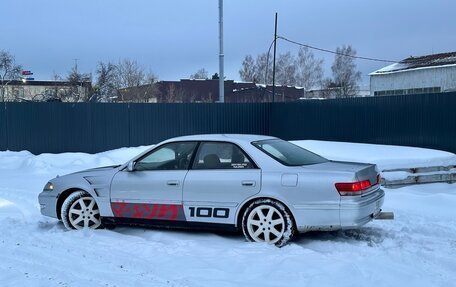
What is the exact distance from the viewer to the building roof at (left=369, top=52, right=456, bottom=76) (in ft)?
106

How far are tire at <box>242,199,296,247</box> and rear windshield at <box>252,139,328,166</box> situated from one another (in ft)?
1.91

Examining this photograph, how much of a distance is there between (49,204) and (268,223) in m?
3.32

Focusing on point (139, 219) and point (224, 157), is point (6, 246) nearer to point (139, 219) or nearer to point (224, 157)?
point (139, 219)

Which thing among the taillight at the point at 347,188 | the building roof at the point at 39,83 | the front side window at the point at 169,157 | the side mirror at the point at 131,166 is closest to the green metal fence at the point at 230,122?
the taillight at the point at 347,188

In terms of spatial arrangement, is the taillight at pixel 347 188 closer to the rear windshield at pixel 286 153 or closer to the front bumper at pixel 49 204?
the rear windshield at pixel 286 153

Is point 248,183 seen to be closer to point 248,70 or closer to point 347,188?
point 347,188

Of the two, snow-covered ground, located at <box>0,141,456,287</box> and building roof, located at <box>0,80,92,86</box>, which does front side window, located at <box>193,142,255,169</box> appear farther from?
building roof, located at <box>0,80,92,86</box>

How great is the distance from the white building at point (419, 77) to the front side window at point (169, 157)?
25.2m

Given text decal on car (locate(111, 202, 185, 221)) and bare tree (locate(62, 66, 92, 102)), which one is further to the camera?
bare tree (locate(62, 66, 92, 102))

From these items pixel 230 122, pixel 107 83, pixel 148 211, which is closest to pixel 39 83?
pixel 107 83

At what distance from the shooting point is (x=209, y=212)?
643cm

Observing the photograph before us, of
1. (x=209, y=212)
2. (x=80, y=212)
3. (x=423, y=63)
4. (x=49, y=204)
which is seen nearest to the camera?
(x=209, y=212)

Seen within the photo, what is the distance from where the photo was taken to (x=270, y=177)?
6137 millimetres

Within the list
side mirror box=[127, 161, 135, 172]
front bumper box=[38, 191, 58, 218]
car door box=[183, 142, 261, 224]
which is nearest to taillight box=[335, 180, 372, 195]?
car door box=[183, 142, 261, 224]
